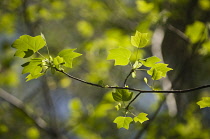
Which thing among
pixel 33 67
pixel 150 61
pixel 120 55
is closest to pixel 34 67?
pixel 33 67

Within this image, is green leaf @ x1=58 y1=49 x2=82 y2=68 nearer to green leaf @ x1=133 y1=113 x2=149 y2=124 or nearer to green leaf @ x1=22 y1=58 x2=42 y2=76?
green leaf @ x1=22 y1=58 x2=42 y2=76

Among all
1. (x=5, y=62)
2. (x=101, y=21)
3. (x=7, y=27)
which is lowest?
(x=5, y=62)

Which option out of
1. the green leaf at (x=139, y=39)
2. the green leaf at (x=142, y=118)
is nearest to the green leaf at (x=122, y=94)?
the green leaf at (x=142, y=118)

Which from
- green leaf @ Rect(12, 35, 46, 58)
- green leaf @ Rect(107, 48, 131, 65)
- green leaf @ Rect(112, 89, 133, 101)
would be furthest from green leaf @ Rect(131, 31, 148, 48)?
green leaf @ Rect(12, 35, 46, 58)

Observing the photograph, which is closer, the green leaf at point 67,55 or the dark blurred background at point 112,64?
the green leaf at point 67,55

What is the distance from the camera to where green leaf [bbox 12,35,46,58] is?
3.52ft

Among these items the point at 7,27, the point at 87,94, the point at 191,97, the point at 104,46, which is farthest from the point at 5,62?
the point at 87,94

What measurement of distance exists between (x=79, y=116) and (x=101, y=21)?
62.2 inches

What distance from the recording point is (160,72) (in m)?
1.11

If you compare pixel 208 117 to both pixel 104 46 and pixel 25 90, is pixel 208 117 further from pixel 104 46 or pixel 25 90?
pixel 25 90

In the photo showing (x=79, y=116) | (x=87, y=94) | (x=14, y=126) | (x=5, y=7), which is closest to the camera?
(x=79, y=116)

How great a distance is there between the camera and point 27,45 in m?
1.09

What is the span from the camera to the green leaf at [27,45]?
107 centimetres

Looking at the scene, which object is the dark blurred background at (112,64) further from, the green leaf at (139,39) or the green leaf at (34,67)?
the green leaf at (34,67)
